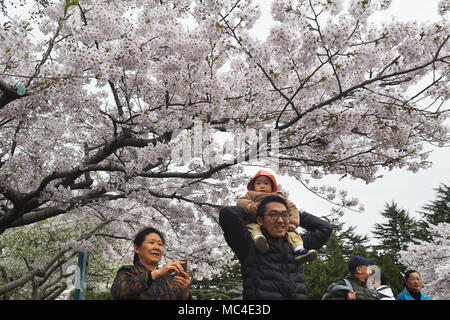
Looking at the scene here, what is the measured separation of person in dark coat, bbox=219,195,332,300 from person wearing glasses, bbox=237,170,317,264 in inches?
1.9

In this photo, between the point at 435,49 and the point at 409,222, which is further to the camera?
the point at 409,222

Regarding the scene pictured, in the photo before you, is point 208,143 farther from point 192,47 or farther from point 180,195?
point 180,195

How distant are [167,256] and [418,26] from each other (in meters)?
7.14

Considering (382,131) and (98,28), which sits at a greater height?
(98,28)

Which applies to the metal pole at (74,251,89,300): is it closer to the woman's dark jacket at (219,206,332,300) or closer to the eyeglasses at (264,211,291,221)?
the woman's dark jacket at (219,206,332,300)

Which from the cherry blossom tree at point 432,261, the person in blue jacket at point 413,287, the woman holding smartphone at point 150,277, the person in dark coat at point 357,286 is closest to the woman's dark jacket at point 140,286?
the woman holding smartphone at point 150,277

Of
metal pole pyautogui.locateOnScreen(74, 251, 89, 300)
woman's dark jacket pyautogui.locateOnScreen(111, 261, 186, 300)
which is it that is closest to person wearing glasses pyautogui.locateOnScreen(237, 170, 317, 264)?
woman's dark jacket pyautogui.locateOnScreen(111, 261, 186, 300)

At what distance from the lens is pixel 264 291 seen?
251cm

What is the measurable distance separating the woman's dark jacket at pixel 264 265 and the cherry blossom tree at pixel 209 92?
214cm

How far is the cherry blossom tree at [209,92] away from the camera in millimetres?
4246

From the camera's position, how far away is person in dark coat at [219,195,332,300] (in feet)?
8.34

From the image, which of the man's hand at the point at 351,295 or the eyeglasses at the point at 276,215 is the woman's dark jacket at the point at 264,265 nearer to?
the eyeglasses at the point at 276,215

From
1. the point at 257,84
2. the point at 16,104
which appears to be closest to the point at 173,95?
the point at 257,84

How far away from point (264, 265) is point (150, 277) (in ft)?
2.73
